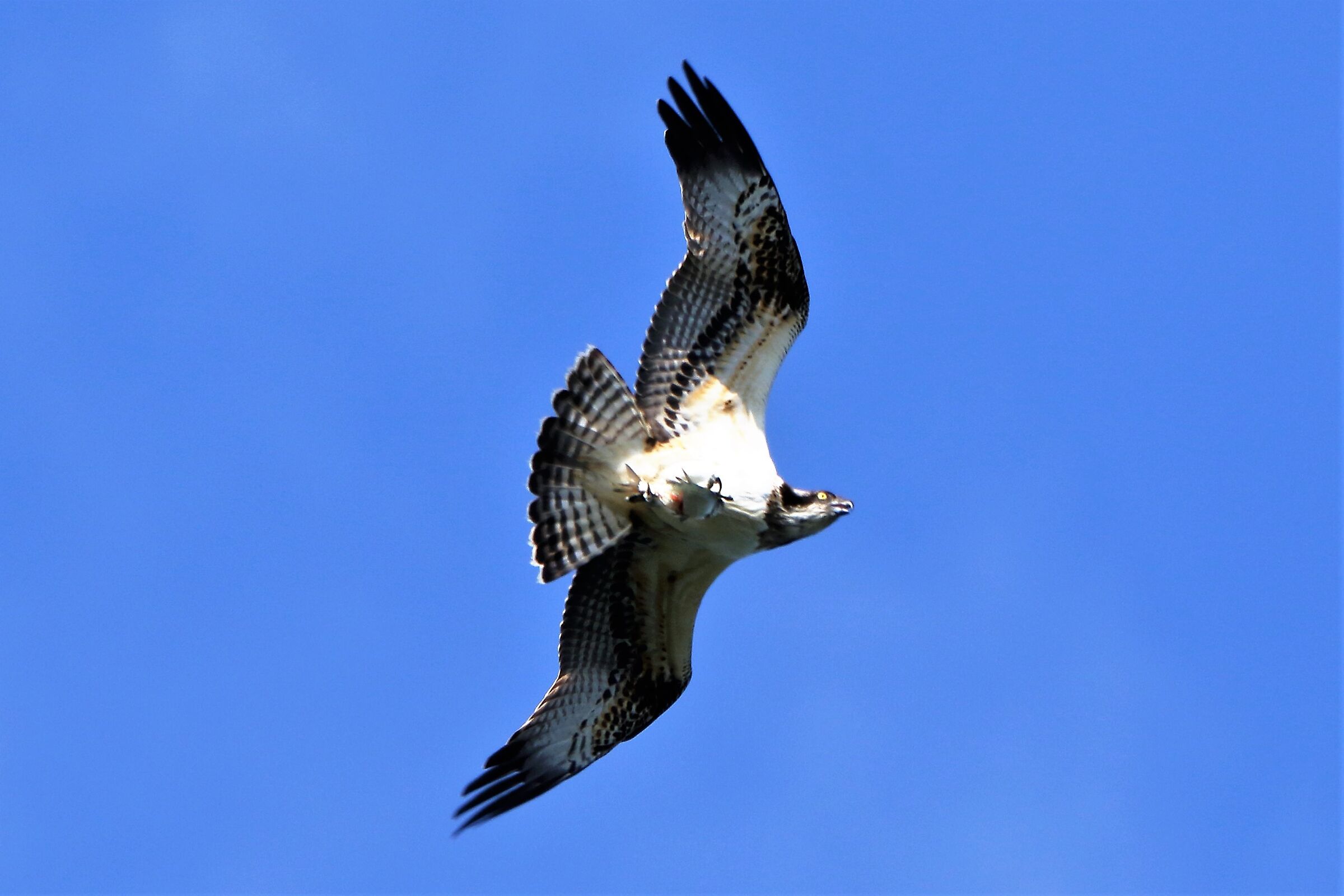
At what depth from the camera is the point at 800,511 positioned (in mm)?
9672

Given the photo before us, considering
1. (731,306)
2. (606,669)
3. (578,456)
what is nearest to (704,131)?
(731,306)

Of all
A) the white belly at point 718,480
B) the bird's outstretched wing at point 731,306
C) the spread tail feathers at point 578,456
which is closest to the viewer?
the spread tail feathers at point 578,456

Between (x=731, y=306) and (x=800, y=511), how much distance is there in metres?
1.37

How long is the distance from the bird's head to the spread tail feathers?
2.83 feet

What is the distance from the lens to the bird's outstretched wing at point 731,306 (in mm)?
10156

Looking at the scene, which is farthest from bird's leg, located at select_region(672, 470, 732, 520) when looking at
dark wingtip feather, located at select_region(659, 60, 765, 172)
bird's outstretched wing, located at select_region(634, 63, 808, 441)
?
dark wingtip feather, located at select_region(659, 60, 765, 172)

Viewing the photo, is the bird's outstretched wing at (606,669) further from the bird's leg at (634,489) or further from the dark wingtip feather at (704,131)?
the dark wingtip feather at (704,131)

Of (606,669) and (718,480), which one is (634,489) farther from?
(606,669)

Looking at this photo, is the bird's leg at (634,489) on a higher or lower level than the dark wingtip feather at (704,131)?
lower

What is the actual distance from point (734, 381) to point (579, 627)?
1819 millimetres

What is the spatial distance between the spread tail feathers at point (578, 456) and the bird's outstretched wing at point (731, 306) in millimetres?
563

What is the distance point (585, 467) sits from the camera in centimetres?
970

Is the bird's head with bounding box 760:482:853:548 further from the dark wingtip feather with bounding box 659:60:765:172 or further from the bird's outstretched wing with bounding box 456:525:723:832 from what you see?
the dark wingtip feather with bounding box 659:60:765:172

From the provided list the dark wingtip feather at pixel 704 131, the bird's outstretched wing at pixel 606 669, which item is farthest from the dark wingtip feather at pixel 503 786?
the dark wingtip feather at pixel 704 131
